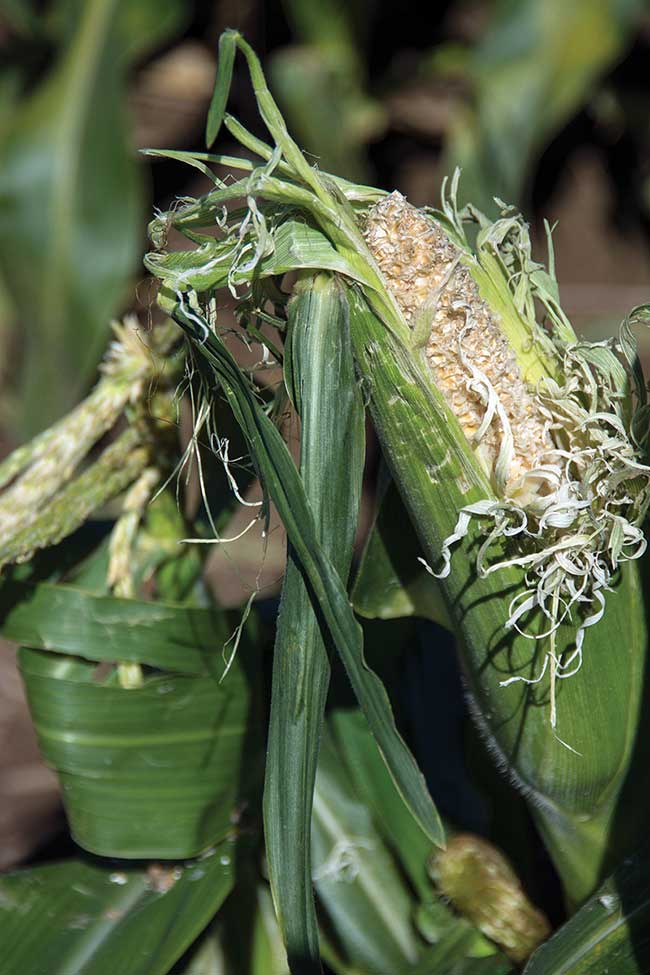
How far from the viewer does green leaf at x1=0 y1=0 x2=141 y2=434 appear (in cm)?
173

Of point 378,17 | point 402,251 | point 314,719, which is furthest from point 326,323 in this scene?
point 378,17

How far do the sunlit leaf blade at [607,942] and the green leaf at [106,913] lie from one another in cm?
23

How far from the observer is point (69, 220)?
1.73 metres

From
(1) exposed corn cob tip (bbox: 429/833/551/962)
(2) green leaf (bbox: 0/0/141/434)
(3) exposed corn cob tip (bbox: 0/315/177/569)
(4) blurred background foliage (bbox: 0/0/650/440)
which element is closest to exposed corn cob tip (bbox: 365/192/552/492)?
(3) exposed corn cob tip (bbox: 0/315/177/569)

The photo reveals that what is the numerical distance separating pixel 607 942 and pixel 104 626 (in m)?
0.35

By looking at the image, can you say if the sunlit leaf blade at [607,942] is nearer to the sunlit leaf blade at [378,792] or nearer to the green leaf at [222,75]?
the sunlit leaf blade at [378,792]

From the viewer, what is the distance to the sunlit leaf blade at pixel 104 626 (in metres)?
0.64

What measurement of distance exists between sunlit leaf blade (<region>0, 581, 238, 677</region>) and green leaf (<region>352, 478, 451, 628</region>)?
0.14 metres

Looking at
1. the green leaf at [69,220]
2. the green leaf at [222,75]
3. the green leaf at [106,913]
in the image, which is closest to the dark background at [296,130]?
the green leaf at [69,220]

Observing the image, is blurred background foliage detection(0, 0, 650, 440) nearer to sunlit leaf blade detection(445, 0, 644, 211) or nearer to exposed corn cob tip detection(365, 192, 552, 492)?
sunlit leaf blade detection(445, 0, 644, 211)

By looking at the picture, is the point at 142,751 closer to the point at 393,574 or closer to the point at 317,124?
the point at 393,574

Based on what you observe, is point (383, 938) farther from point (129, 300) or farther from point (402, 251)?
point (129, 300)

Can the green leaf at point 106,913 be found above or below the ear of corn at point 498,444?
below

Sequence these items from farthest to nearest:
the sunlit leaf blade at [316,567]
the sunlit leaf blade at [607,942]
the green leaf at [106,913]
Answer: the green leaf at [106,913] < the sunlit leaf blade at [607,942] < the sunlit leaf blade at [316,567]
